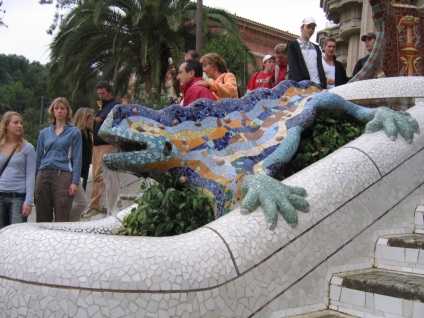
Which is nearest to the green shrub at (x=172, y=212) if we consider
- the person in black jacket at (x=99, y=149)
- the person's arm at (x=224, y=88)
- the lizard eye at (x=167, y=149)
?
the lizard eye at (x=167, y=149)

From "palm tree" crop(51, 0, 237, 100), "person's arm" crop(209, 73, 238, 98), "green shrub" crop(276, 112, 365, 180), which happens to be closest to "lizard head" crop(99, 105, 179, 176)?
"green shrub" crop(276, 112, 365, 180)

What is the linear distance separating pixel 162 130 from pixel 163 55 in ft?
47.6

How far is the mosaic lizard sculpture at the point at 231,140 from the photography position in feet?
11.8

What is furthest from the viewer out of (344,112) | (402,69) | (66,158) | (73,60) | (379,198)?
(73,60)

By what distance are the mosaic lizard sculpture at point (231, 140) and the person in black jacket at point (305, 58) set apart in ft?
5.48

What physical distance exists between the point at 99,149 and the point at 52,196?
6.06 ft

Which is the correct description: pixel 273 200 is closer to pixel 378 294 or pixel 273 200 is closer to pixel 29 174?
pixel 378 294

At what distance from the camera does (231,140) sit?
4.29 meters

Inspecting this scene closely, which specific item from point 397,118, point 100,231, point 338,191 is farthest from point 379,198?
point 100,231

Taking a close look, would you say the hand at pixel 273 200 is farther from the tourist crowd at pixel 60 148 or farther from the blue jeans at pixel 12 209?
the blue jeans at pixel 12 209

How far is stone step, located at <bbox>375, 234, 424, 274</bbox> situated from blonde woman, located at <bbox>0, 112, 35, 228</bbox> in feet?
11.0

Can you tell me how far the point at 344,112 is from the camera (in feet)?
15.6

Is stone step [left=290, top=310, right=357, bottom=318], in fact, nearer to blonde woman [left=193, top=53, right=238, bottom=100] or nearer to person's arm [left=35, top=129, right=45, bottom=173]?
blonde woman [left=193, top=53, right=238, bottom=100]

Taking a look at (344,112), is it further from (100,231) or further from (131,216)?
(100,231)
